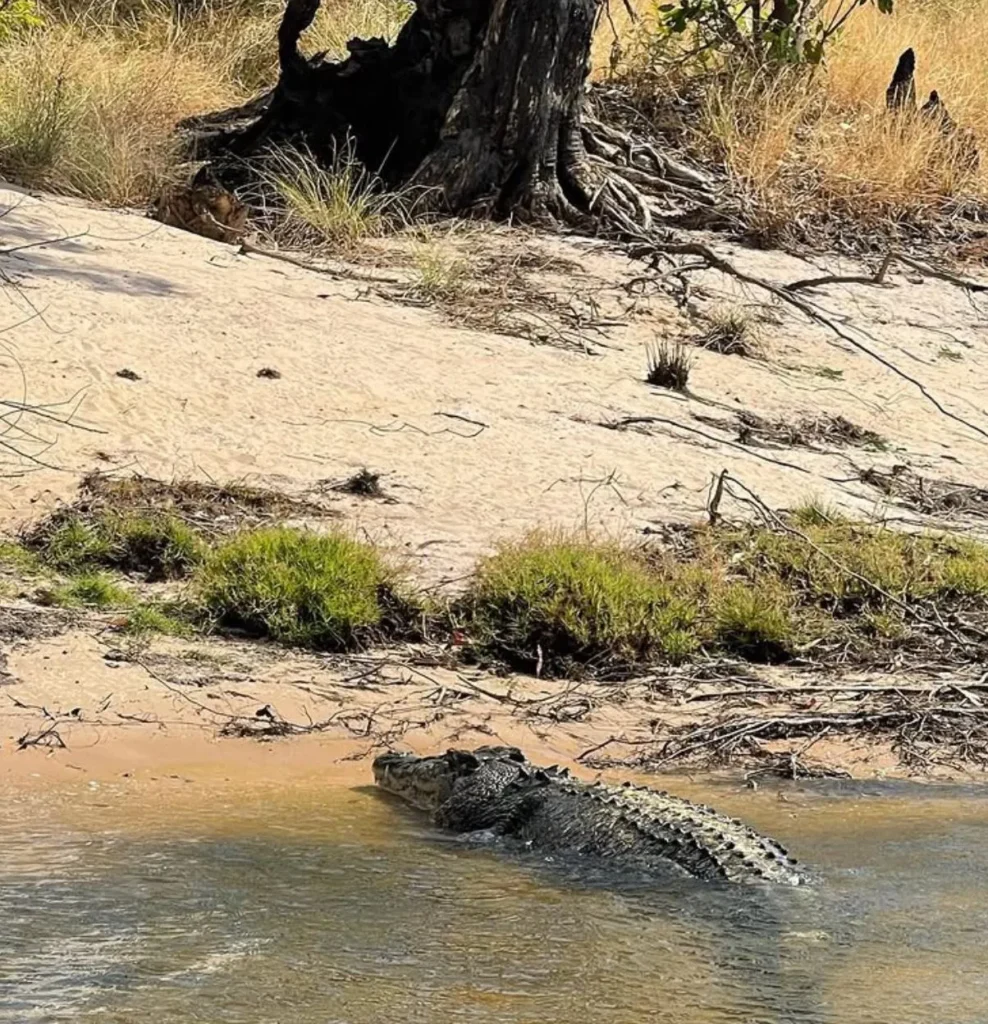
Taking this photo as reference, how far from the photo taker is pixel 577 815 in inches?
215

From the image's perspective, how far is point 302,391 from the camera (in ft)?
30.6

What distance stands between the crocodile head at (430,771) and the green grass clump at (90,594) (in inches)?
59.8

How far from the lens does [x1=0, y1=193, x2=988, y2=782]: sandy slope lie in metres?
8.18

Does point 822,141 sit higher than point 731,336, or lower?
higher

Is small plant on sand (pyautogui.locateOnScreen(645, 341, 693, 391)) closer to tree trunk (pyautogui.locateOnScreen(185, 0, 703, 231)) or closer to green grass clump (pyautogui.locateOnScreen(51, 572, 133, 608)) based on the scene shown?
tree trunk (pyautogui.locateOnScreen(185, 0, 703, 231))

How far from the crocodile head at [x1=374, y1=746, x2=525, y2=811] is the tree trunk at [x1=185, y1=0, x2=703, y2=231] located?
26.2ft

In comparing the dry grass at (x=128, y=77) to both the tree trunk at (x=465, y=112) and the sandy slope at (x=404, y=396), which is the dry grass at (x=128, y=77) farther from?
the sandy slope at (x=404, y=396)

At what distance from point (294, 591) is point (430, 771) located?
4.34 ft

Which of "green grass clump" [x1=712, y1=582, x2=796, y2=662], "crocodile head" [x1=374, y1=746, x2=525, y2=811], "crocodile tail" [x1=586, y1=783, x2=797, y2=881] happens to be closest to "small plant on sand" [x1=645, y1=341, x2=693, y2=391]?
"green grass clump" [x1=712, y1=582, x2=796, y2=662]

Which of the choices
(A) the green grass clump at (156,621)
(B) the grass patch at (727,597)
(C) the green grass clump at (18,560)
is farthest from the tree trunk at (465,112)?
(A) the green grass clump at (156,621)

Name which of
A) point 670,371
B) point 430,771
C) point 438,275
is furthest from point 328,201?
point 430,771

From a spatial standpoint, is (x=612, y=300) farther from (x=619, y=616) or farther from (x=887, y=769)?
(x=887, y=769)

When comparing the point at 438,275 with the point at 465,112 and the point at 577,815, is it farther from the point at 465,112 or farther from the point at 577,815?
the point at 577,815

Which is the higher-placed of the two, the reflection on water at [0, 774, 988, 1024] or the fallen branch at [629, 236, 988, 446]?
the fallen branch at [629, 236, 988, 446]
